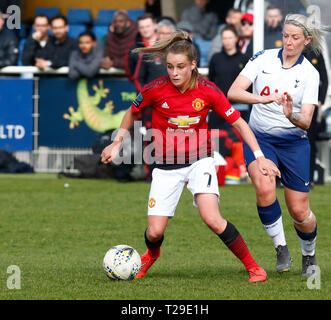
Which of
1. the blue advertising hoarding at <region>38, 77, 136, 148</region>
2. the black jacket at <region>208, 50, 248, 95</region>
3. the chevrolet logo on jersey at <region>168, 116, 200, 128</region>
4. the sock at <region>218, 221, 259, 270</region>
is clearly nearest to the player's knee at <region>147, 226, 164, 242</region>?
the sock at <region>218, 221, 259, 270</region>

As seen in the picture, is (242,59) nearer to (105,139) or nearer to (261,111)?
(105,139)

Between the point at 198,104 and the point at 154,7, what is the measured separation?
11902mm

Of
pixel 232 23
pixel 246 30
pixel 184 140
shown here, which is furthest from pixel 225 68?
pixel 184 140

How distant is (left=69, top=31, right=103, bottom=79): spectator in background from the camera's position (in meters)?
14.4

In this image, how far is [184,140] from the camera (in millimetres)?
6840

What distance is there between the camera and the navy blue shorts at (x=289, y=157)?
706cm

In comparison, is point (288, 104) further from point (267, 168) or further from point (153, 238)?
point (153, 238)

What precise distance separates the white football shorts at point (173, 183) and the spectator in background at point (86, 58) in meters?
7.76

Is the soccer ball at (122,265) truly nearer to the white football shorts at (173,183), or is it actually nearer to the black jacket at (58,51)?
the white football shorts at (173,183)

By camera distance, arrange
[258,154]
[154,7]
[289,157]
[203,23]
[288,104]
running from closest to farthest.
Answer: [288,104], [258,154], [289,157], [203,23], [154,7]

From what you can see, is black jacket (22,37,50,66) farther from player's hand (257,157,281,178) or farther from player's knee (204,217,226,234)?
player's hand (257,157,281,178)

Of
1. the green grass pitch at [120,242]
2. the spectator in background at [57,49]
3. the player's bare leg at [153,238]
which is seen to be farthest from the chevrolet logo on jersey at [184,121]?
the spectator in background at [57,49]

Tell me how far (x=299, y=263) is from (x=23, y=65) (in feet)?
27.9

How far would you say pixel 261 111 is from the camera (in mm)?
7164
